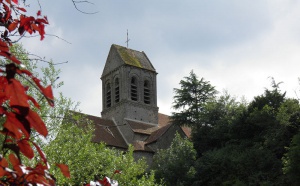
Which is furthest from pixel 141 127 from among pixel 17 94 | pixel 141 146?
pixel 17 94

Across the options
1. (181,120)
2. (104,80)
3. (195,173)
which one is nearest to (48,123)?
(195,173)

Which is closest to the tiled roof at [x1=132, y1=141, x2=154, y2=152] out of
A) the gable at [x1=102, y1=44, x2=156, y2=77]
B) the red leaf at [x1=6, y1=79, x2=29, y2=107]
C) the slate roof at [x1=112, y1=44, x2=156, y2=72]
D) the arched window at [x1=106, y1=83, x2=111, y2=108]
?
the arched window at [x1=106, y1=83, x2=111, y2=108]

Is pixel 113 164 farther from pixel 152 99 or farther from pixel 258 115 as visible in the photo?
pixel 152 99

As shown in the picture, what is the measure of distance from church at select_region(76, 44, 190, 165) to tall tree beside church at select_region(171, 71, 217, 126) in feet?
9.12

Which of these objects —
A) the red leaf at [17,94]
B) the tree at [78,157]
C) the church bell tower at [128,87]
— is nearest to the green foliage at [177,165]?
the tree at [78,157]

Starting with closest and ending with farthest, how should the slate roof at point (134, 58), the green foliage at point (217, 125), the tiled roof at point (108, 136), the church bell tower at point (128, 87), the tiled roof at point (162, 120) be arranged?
the green foliage at point (217, 125) → the tiled roof at point (108, 136) → the church bell tower at point (128, 87) → the slate roof at point (134, 58) → the tiled roof at point (162, 120)

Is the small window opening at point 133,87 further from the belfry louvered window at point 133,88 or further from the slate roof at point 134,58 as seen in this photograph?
the slate roof at point 134,58

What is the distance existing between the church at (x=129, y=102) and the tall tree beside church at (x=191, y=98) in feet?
9.12

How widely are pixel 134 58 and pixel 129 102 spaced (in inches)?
246

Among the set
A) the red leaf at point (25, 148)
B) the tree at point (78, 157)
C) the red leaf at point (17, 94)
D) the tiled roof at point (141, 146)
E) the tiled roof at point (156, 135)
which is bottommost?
the red leaf at point (25, 148)

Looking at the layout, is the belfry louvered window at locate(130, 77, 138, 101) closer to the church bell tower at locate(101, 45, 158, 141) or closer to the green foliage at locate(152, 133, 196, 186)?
the church bell tower at locate(101, 45, 158, 141)

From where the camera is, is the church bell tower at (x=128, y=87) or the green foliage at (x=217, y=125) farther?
the church bell tower at (x=128, y=87)

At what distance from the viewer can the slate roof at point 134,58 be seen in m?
56.4

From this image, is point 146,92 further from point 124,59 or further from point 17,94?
point 17,94
